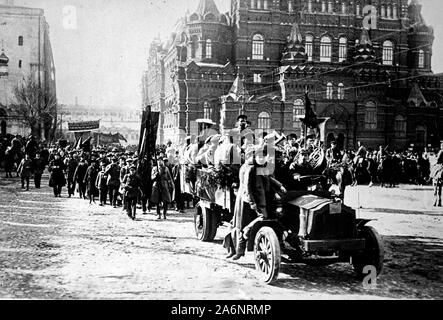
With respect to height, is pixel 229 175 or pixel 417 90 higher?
pixel 417 90

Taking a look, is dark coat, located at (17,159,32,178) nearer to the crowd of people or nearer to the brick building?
the crowd of people

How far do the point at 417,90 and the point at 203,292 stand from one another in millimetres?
44880

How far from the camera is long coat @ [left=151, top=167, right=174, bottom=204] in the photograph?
13648 mm

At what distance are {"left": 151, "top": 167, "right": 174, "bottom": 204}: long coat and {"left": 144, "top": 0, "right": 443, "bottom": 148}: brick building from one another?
28.0 m

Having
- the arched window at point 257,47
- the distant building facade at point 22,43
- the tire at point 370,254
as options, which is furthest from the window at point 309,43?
the tire at point 370,254

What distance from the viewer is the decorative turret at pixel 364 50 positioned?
46.5 metres

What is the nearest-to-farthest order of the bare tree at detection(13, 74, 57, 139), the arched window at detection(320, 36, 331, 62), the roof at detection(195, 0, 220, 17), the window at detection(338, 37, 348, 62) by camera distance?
the bare tree at detection(13, 74, 57, 139) → the roof at detection(195, 0, 220, 17) → the arched window at detection(320, 36, 331, 62) → the window at detection(338, 37, 348, 62)

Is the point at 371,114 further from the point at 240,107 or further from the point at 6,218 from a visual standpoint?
the point at 6,218

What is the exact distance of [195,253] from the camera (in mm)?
9117

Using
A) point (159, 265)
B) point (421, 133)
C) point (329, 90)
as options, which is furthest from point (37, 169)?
point (421, 133)

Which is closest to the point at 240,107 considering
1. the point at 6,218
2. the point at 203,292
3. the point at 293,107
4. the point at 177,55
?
the point at 293,107

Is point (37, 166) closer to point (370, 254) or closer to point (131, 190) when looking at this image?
point (131, 190)

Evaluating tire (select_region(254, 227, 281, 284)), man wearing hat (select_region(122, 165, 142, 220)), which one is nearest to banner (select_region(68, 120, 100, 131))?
man wearing hat (select_region(122, 165, 142, 220))

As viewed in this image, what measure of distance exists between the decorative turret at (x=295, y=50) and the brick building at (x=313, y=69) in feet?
0.33
